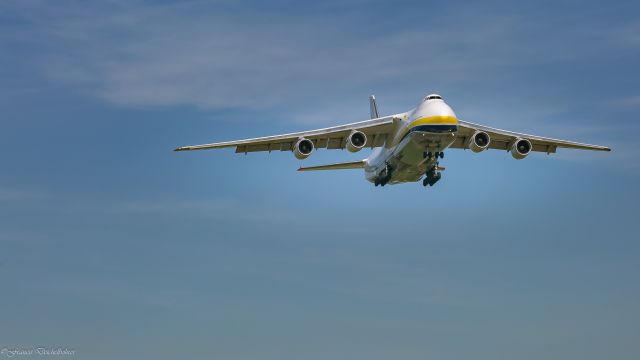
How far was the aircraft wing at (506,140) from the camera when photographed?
4541cm

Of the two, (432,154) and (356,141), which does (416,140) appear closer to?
(432,154)

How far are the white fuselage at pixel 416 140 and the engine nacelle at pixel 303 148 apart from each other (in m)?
3.55

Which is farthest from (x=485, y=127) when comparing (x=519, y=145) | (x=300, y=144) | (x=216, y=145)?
(x=216, y=145)

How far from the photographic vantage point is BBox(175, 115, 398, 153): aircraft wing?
43.7m

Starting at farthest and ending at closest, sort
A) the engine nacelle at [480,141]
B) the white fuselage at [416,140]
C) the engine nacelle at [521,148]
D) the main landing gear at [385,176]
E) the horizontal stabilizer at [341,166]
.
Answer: the horizontal stabilizer at [341,166], the engine nacelle at [521,148], the main landing gear at [385,176], the engine nacelle at [480,141], the white fuselage at [416,140]

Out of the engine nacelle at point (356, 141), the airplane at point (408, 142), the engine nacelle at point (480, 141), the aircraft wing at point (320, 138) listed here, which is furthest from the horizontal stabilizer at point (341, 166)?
the engine nacelle at point (480, 141)

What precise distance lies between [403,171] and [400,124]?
2.01 meters

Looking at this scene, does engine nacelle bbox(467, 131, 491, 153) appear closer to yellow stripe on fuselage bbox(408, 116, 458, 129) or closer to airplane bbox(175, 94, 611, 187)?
airplane bbox(175, 94, 611, 187)

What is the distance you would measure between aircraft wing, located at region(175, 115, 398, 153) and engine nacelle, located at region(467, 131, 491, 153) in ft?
11.2

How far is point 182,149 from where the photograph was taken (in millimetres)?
42406

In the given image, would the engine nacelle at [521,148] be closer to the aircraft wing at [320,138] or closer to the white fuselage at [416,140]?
the white fuselage at [416,140]

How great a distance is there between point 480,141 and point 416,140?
433 centimetres

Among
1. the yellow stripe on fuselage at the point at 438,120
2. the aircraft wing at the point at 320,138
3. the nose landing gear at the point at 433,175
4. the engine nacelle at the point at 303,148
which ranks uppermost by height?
the aircraft wing at the point at 320,138

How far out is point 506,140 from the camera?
46875mm
